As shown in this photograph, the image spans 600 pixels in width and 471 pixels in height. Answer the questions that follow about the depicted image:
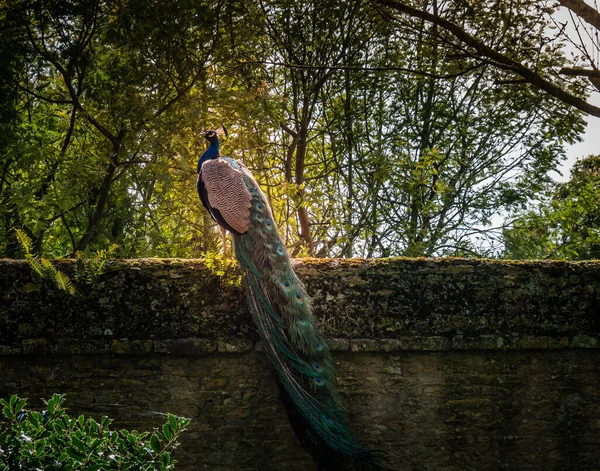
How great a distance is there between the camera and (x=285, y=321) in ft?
20.6

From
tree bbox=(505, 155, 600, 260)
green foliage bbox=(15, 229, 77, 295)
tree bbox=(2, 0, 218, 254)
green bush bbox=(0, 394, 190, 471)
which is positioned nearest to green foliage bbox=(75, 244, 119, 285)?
green foliage bbox=(15, 229, 77, 295)

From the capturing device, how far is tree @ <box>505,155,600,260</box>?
1477 cm

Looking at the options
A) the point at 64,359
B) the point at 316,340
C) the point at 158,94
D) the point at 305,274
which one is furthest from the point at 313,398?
the point at 158,94

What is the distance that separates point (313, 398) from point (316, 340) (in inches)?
20.7

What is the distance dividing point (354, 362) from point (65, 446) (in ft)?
12.2

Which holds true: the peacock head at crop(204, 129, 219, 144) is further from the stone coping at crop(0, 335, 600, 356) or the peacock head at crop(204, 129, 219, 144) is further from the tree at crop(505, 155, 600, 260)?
the tree at crop(505, 155, 600, 260)

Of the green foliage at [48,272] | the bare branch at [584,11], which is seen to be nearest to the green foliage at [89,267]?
the green foliage at [48,272]

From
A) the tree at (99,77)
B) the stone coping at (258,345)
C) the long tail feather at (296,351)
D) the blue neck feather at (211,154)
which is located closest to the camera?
the long tail feather at (296,351)

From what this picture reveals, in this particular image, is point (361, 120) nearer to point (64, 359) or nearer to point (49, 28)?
point (49, 28)

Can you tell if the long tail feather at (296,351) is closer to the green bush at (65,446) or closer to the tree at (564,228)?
the green bush at (65,446)

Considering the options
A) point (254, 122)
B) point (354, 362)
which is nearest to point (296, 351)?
point (354, 362)

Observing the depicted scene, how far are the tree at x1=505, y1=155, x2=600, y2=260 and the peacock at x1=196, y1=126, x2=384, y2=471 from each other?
8.98m

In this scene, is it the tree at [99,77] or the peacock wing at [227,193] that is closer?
the peacock wing at [227,193]

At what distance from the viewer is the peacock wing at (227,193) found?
267 inches
